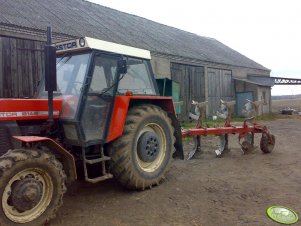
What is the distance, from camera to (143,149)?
513 centimetres

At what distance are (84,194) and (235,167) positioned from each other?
10.3 ft

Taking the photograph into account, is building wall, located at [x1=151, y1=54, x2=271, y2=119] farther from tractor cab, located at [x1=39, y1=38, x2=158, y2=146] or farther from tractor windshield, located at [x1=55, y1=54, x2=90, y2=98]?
tractor windshield, located at [x1=55, y1=54, x2=90, y2=98]

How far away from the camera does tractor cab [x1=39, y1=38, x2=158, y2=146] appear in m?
4.50

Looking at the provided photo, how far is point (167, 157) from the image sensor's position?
5547 mm

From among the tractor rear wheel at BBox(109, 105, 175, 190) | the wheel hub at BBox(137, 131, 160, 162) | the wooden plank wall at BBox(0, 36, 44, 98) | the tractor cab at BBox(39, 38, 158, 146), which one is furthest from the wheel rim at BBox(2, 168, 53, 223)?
the wooden plank wall at BBox(0, 36, 44, 98)

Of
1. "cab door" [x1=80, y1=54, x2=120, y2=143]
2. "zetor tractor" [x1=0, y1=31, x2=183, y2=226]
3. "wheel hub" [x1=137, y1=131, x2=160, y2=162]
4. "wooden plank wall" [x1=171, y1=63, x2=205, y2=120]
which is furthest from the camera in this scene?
"wooden plank wall" [x1=171, y1=63, x2=205, y2=120]

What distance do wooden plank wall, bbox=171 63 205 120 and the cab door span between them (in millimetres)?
13205

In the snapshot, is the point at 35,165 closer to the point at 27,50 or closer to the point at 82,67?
the point at 82,67

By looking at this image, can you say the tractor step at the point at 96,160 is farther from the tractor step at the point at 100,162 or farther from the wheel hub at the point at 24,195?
the wheel hub at the point at 24,195

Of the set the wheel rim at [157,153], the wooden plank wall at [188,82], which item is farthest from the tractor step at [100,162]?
the wooden plank wall at [188,82]

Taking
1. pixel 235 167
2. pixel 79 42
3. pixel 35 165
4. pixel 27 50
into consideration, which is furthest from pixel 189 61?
pixel 35 165

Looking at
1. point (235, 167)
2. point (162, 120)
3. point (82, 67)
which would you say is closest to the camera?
point (82, 67)

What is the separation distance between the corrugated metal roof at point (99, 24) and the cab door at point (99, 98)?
738 centimetres

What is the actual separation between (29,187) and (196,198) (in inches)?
91.2
